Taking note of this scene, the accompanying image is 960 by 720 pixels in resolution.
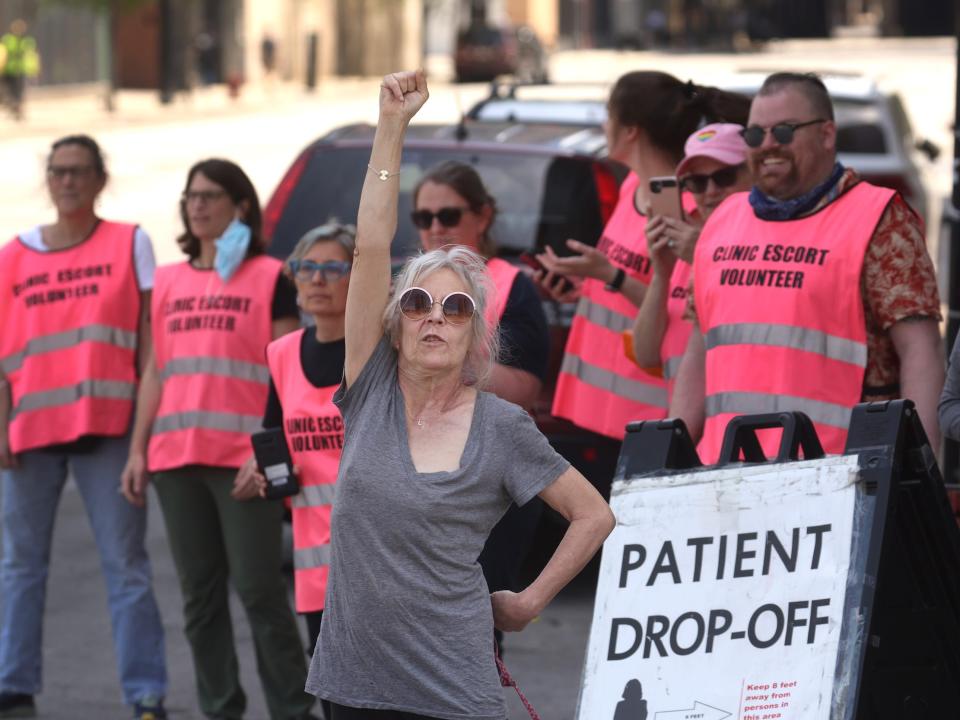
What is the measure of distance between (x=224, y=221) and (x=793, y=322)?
2325mm

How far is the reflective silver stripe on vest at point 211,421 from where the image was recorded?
6.20m

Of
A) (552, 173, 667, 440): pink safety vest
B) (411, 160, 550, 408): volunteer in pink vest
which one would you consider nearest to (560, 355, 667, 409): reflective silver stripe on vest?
(552, 173, 667, 440): pink safety vest

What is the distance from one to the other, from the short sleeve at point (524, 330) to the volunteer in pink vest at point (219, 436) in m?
1.21

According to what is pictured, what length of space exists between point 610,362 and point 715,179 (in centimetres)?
78

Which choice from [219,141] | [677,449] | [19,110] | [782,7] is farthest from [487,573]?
[782,7]

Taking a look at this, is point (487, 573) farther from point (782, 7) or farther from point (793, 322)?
point (782, 7)

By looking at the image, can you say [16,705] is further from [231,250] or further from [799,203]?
[799,203]

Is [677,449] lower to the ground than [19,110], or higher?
higher

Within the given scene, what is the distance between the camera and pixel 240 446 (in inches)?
244

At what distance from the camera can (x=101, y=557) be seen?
6531mm

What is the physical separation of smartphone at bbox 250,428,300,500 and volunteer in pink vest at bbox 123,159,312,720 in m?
0.63

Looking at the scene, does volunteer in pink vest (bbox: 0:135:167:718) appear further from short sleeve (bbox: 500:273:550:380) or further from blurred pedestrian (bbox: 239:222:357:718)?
short sleeve (bbox: 500:273:550:380)

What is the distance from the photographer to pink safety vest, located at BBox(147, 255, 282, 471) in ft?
20.3

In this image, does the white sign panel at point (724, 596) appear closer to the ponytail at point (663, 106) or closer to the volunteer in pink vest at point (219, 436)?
the ponytail at point (663, 106)
